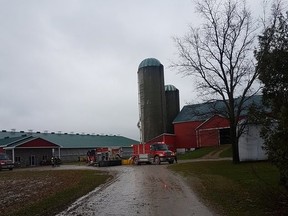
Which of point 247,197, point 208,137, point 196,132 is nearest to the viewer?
point 247,197

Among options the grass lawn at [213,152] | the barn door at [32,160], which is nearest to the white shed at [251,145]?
the grass lawn at [213,152]

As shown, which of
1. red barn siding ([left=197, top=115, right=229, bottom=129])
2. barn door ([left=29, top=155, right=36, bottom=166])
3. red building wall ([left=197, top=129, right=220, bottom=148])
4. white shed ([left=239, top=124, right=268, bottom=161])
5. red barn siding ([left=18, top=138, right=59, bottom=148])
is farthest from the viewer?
barn door ([left=29, top=155, right=36, bottom=166])

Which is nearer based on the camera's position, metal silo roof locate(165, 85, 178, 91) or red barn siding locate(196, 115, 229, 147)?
red barn siding locate(196, 115, 229, 147)

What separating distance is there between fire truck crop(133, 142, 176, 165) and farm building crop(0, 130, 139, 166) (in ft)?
66.5

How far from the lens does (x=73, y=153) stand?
8156 centimetres

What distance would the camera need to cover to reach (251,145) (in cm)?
3569

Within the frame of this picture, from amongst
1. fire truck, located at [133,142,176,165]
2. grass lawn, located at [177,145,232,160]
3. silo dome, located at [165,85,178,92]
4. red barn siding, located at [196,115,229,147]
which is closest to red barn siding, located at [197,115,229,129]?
red barn siding, located at [196,115,229,147]

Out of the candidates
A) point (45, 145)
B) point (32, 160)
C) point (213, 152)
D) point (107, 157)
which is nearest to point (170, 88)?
point (213, 152)

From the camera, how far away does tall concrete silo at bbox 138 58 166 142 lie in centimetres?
6178

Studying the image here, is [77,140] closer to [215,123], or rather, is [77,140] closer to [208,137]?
[208,137]

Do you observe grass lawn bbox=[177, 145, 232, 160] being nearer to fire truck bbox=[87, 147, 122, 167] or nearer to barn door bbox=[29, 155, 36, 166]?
fire truck bbox=[87, 147, 122, 167]

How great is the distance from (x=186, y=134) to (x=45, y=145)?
25.1 m

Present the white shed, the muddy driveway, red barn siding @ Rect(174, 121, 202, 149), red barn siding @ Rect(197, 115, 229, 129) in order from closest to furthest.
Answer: the muddy driveway → the white shed → red barn siding @ Rect(197, 115, 229, 129) → red barn siding @ Rect(174, 121, 202, 149)

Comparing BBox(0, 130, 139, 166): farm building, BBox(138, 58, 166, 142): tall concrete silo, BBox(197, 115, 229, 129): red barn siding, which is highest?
BBox(138, 58, 166, 142): tall concrete silo
